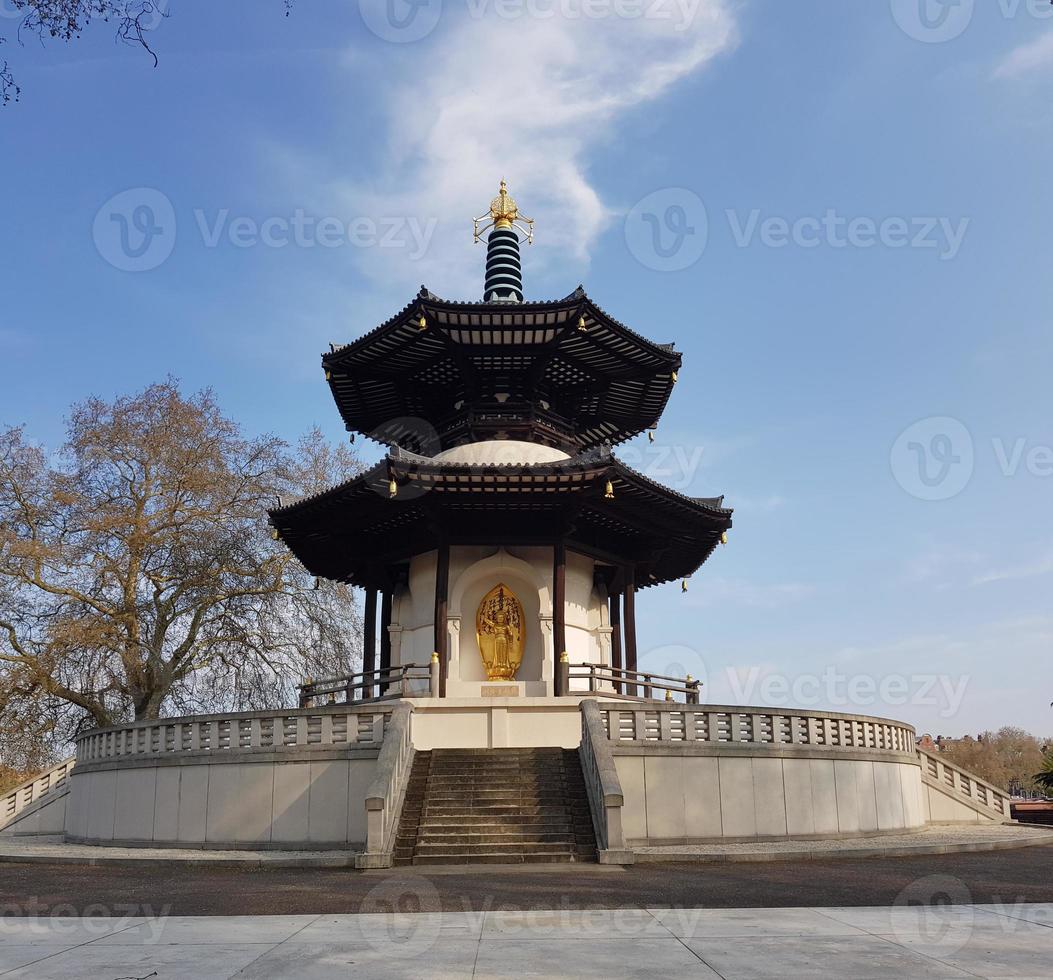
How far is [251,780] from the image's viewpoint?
1788cm

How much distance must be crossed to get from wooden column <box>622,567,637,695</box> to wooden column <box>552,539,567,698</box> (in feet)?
10.3

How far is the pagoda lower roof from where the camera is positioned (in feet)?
67.1

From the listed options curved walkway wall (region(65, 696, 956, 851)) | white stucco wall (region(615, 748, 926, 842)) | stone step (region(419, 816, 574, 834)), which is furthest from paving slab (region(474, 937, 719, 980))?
white stucco wall (region(615, 748, 926, 842))

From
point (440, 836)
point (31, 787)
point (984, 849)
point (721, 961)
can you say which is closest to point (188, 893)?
point (440, 836)

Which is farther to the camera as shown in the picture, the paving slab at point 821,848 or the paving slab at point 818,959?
the paving slab at point 821,848

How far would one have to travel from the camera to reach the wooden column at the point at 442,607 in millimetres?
21234

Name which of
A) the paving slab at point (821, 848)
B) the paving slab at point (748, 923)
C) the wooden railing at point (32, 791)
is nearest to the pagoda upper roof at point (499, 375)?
the paving slab at point (821, 848)

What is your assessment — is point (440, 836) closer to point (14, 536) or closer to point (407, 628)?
point (407, 628)

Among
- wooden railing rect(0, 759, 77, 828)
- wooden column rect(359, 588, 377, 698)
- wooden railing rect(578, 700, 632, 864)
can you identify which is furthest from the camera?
wooden railing rect(0, 759, 77, 828)

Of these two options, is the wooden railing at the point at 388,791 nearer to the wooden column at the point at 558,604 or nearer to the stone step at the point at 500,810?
the stone step at the point at 500,810

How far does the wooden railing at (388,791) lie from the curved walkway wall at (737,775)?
12.0ft

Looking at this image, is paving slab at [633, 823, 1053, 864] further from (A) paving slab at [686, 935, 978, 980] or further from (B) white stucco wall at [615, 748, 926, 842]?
(A) paving slab at [686, 935, 978, 980]

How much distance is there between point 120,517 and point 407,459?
47.3ft

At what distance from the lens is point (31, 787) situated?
28641 millimetres
